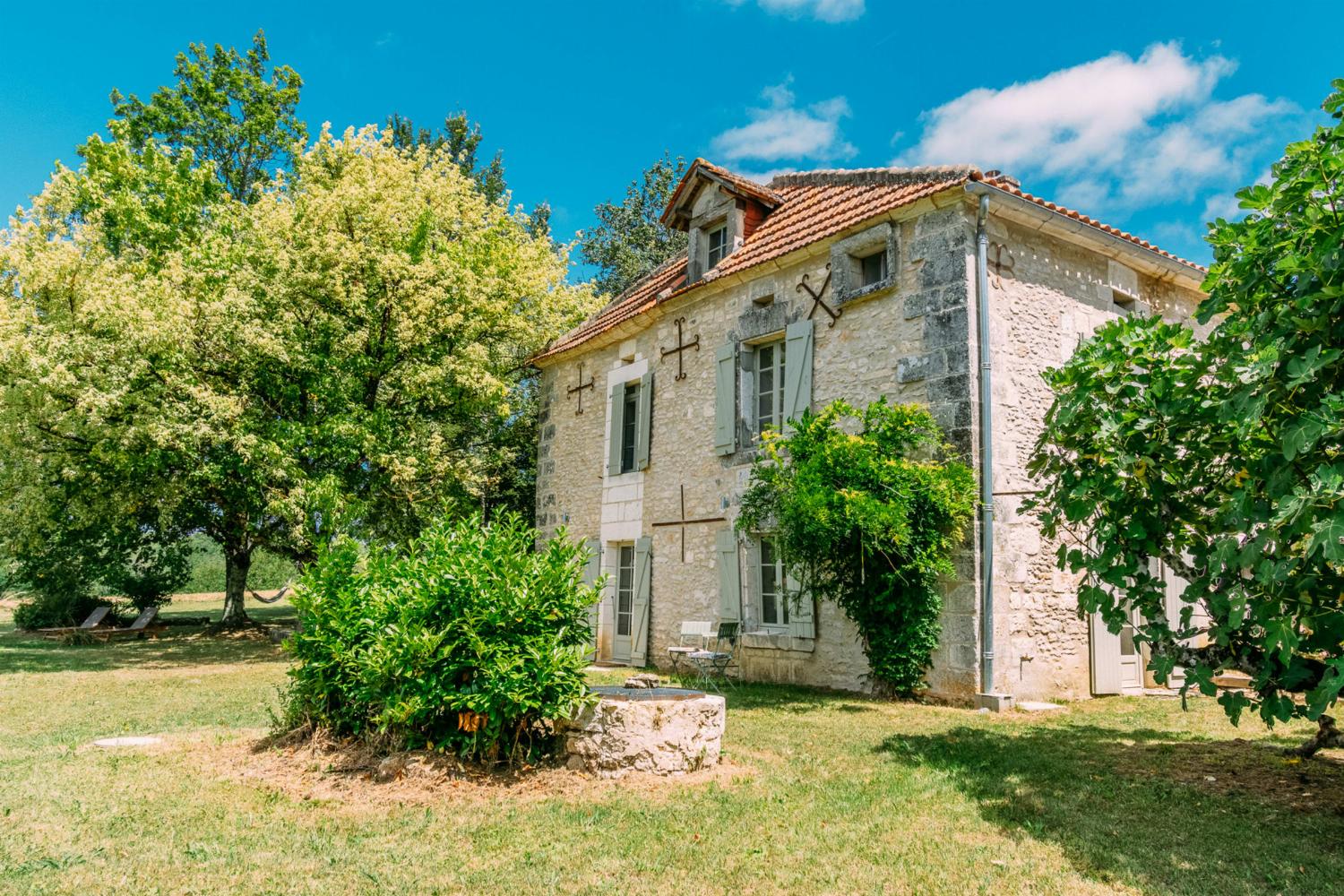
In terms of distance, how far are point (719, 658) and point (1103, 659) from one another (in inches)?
166

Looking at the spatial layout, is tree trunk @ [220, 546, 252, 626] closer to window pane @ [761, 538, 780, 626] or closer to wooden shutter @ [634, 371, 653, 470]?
wooden shutter @ [634, 371, 653, 470]

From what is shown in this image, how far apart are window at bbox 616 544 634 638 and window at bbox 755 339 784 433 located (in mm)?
3481

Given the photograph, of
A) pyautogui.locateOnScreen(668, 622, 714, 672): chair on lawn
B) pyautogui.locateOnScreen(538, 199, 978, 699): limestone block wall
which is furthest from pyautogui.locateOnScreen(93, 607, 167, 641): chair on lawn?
pyautogui.locateOnScreen(668, 622, 714, 672): chair on lawn

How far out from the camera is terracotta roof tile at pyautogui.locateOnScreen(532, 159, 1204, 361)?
9383 millimetres

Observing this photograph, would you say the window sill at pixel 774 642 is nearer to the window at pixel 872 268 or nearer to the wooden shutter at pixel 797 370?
the wooden shutter at pixel 797 370

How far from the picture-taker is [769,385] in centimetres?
1132

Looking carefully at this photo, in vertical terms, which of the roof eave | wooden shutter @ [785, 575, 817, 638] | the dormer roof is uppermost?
the dormer roof

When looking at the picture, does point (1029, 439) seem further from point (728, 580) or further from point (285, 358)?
point (285, 358)

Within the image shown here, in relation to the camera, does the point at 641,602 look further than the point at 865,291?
Yes

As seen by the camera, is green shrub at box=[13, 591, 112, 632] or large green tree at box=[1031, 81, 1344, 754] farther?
green shrub at box=[13, 591, 112, 632]

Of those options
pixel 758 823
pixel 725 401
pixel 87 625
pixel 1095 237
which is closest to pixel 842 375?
pixel 725 401

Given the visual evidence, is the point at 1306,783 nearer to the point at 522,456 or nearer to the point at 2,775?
the point at 2,775

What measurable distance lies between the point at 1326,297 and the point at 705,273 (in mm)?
9056

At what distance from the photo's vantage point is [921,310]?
9.22 meters
